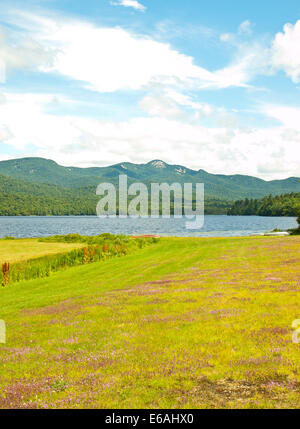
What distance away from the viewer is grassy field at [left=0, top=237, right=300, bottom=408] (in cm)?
900

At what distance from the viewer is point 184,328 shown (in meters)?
14.1

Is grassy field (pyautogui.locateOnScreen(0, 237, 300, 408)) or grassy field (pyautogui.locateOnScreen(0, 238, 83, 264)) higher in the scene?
grassy field (pyautogui.locateOnScreen(0, 237, 300, 408))

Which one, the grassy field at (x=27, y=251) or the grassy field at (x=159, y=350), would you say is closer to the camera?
the grassy field at (x=159, y=350)

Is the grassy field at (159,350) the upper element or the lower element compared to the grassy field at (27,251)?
upper

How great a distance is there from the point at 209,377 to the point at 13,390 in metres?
5.82

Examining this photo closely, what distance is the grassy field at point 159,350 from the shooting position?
354 inches

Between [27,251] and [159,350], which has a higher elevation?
[159,350]

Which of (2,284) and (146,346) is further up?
(146,346)

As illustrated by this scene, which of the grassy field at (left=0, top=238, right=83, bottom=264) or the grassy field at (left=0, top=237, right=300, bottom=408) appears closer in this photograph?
the grassy field at (left=0, top=237, right=300, bottom=408)

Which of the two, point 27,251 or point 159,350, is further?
point 27,251

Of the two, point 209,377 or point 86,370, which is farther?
point 86,370

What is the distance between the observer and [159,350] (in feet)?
39.2
